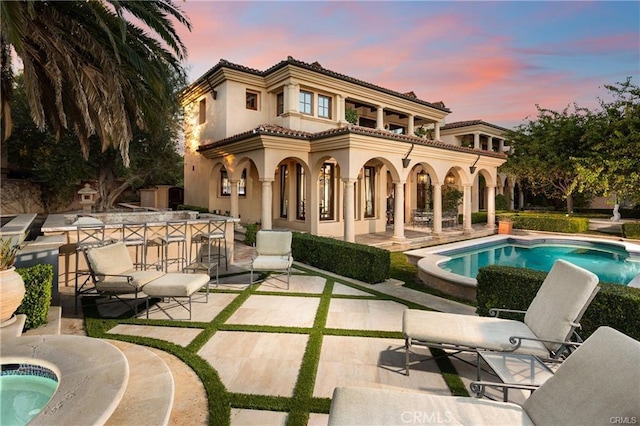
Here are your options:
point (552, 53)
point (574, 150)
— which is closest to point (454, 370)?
point (552, 53)

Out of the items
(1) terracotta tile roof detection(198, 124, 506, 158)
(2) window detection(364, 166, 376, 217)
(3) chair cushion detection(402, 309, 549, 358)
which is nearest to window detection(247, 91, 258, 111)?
(1) terracotta tile roof detection(198, 124, 506, 158)

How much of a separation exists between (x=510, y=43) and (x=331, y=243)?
914 centimetres

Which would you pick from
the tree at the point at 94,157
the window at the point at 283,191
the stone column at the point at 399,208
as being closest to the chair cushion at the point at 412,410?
the stone column at the point at 399,208

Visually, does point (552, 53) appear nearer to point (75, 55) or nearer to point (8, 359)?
point (75, 55)

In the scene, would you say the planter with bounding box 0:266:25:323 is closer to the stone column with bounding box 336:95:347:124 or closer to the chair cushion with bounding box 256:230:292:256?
the chair cushion with bounding box 256:230:292:256

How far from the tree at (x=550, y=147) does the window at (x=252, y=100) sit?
18149 mm

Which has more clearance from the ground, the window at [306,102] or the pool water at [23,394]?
the window at [306,102]

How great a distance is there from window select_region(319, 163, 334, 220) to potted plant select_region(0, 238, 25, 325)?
1216 centimetres

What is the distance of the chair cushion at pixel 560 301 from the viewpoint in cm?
328

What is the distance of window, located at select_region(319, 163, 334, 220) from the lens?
15.7 metres

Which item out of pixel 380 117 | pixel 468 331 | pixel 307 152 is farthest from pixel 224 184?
pixel 468 331

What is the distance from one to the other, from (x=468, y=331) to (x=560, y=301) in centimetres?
103

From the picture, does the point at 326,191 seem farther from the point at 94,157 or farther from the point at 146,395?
the point at 146,395

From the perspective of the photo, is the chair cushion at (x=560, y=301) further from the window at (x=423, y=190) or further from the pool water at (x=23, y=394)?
the window at (x=423, y=190)
